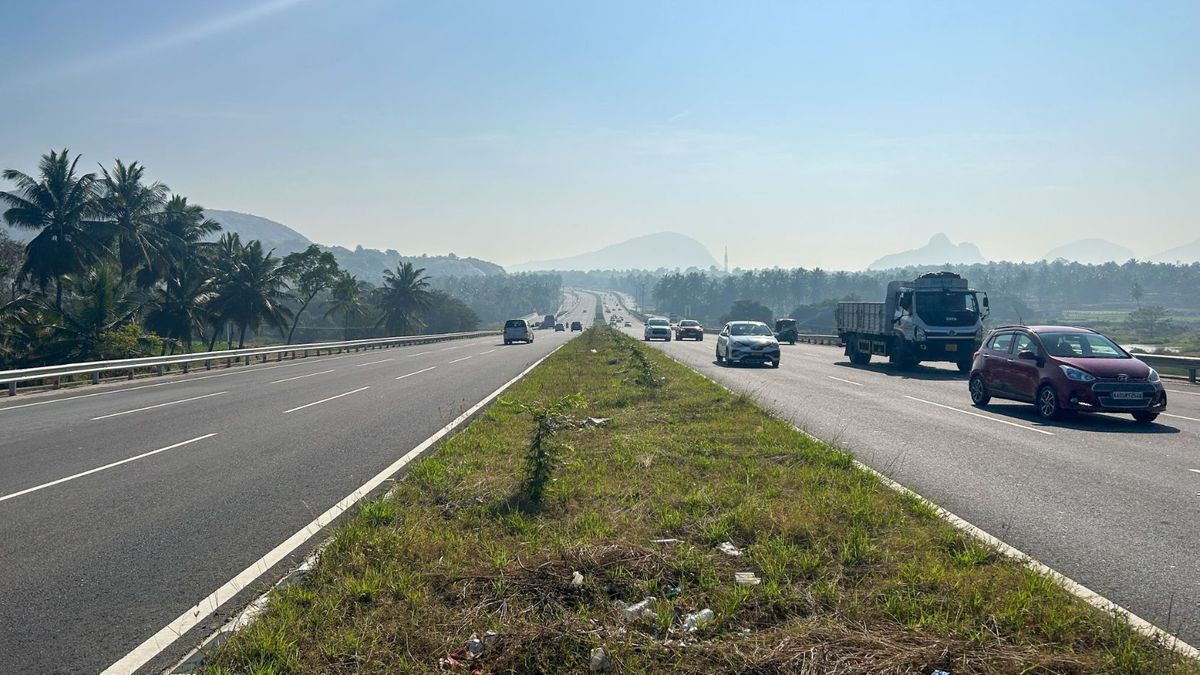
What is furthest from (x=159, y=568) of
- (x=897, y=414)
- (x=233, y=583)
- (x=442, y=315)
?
(x=442, y=315)

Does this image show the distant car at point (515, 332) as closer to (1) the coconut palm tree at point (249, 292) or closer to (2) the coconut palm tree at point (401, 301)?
(1) the coconut palm tree at point (249, 292)

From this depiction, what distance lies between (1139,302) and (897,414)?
738 feet

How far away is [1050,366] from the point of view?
13734 millimetres

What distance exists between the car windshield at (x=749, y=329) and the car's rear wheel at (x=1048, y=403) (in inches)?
637

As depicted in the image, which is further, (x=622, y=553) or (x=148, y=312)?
(x=148, y=312)

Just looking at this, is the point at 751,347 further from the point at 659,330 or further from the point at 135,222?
the point at 135,222

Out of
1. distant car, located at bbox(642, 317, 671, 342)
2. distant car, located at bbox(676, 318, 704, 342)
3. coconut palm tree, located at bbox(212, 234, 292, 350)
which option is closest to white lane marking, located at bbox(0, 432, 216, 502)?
distant car, located at bbox(642, 317, 671, 342)

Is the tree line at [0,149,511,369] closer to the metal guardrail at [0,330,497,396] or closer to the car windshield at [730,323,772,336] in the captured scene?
the metal guardrail at [0,330,497,396]

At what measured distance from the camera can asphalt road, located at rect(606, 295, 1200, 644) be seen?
5.47 m

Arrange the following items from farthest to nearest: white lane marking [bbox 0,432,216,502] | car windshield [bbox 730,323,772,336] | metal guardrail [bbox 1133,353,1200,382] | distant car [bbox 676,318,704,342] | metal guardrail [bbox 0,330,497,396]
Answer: distant car [bbox 676,318,704,342], car windshield [bbox 730,323,772,336], metal guardrail [bbox 1133,353,1200,382], metal guardrail [bbox 0,330,497,396], white lane marking [bbox 0,432,216,502]

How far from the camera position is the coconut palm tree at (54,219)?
140ft

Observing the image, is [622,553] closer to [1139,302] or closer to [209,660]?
[209,660]

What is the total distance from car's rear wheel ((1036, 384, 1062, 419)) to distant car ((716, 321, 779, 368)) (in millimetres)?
14370

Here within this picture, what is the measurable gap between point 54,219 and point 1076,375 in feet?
167
